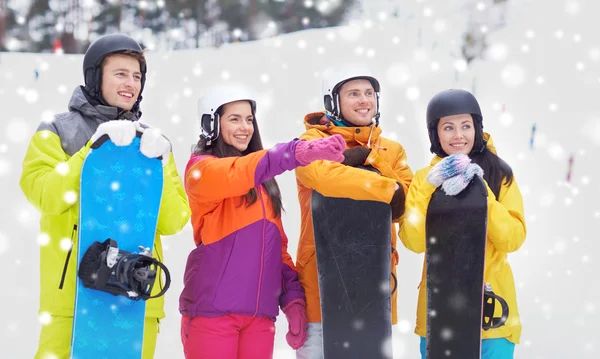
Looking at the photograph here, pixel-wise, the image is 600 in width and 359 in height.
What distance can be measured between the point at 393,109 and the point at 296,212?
216 inches

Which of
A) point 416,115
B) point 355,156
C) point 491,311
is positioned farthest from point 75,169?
point 416,115

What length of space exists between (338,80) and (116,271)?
1.66 meters

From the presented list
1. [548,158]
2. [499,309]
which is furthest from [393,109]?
[499,309]

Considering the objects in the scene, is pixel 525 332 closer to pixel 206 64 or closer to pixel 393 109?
pixel 393 109

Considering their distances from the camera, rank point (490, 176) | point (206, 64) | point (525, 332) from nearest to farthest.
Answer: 1. point (490, 176)
2. point (525, 332)
3. point (206, 64)

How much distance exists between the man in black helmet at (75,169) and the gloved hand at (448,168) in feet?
4.34

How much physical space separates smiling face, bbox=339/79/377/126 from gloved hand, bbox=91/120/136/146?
1.25m

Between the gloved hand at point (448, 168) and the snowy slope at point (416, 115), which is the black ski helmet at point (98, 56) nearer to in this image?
the gloved hand at point (448, 168)

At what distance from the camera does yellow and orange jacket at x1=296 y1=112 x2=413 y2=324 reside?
328 centimetres

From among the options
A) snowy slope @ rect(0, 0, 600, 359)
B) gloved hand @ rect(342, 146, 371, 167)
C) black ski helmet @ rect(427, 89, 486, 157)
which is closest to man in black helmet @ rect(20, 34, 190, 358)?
gloved hand @ rect(342, 146, 371, 167)

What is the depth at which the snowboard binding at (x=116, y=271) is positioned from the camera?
2885 mm

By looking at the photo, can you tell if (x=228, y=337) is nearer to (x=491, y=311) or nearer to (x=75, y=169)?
(x=75, y=169)

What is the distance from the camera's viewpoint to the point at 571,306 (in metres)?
6.61

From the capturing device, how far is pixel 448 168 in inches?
130
